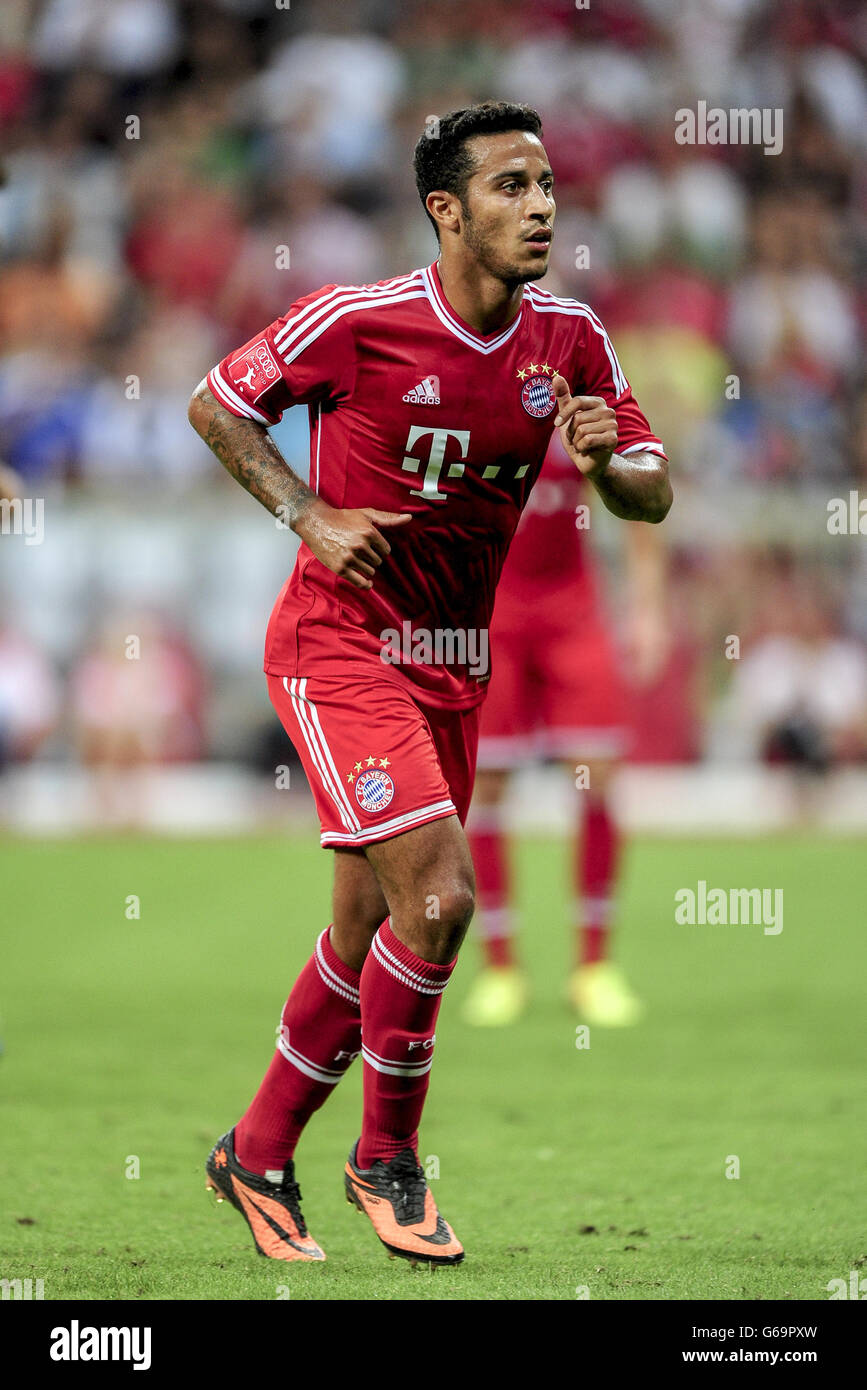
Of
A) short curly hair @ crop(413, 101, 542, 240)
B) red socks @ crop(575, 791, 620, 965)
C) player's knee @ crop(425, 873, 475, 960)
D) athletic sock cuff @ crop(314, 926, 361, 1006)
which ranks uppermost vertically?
short curly hair @ crop(413, 101, 542, 240)

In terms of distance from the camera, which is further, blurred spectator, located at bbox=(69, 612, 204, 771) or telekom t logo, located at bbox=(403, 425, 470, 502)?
blurred spectator, located at bbox=(69, 612, 204, 771)

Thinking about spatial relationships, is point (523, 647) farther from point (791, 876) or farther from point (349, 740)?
point (791, 876)

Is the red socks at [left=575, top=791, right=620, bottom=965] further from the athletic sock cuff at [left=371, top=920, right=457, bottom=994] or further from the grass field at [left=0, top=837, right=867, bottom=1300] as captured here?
the athletic sock cuff at [left=371, top=920, right=457, bottom=994]

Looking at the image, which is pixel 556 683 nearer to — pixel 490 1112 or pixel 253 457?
pixel 490 1112

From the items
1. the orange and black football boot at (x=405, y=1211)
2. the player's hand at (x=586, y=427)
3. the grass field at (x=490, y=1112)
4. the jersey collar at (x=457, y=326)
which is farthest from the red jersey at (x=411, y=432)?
the grass field at (x=490, y=1112)

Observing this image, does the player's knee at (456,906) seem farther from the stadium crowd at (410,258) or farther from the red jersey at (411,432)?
the stadium crowd at (410,258)

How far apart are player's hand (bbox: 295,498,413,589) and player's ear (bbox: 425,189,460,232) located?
70 centimetres

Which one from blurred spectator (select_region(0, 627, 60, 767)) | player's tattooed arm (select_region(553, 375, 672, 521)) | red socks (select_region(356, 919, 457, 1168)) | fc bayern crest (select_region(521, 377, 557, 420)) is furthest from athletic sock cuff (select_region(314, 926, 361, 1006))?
blurred spectator (select_region(0, 627, 60, 767))

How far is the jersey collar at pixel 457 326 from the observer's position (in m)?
4.11

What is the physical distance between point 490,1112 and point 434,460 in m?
2.27

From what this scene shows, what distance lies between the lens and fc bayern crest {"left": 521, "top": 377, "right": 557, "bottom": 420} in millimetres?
4133

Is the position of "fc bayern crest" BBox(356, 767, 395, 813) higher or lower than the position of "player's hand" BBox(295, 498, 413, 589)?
lower

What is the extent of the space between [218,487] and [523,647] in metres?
7.86
